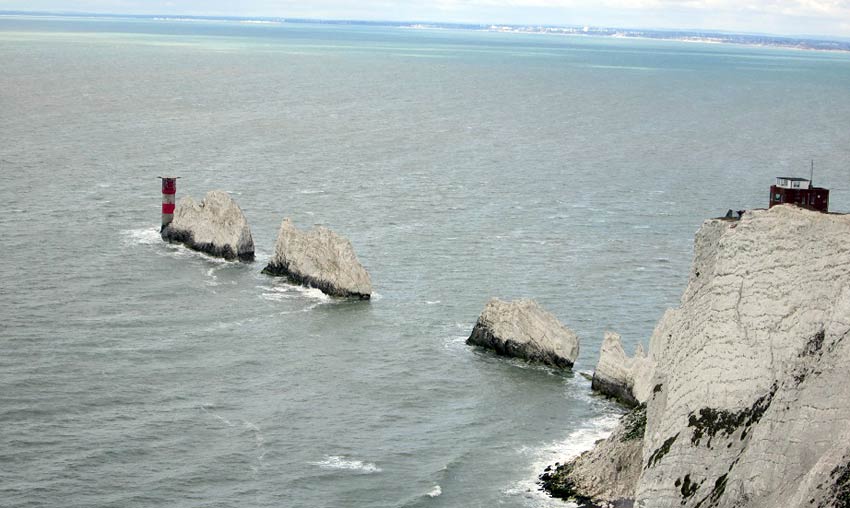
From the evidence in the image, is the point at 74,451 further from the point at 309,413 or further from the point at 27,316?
the point at 27,316

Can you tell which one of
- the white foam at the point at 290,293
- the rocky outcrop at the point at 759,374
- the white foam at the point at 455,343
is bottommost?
the white foam at the point at 455,343

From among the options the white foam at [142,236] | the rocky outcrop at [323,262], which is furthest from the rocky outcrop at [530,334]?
the white foam at [142,236]

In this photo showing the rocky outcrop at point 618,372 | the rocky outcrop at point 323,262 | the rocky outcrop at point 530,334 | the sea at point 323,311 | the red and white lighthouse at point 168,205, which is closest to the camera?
the sea at point 323,311

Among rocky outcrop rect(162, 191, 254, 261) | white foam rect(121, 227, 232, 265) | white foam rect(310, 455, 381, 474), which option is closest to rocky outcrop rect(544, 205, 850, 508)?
white foam rect(310, 455, 381, 474)

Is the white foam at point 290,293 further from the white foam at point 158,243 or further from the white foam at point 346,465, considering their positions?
the white foam at point 346,465

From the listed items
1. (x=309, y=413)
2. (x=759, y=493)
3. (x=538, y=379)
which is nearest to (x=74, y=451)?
(x=309, y=413)

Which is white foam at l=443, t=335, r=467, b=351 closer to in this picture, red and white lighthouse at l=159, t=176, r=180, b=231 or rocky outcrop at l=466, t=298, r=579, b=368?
rocky outcrop at l=466, t=298, r=579, b=368
